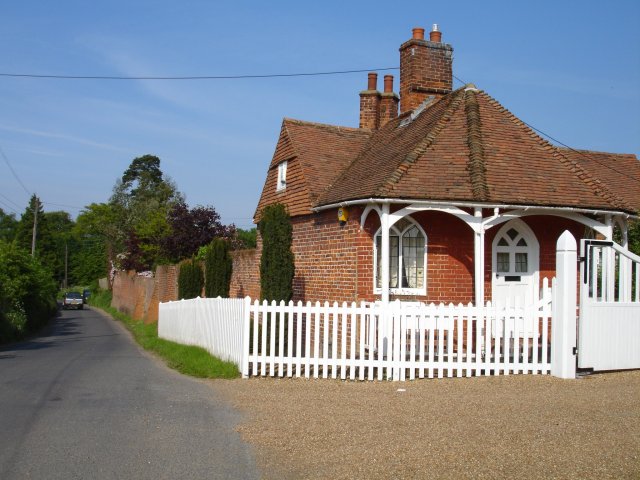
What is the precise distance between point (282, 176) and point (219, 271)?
4.33 metres

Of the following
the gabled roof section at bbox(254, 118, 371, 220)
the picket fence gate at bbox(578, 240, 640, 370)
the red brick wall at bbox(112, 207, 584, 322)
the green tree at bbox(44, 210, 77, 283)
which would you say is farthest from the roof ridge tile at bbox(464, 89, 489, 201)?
the green tree at bbox(44, 210, 77, 283)

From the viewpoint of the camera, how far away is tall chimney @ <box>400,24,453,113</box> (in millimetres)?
18109

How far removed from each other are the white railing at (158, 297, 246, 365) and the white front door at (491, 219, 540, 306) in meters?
5.75

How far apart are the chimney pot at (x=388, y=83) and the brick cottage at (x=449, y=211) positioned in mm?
3219

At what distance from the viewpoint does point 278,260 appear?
14.4 meters

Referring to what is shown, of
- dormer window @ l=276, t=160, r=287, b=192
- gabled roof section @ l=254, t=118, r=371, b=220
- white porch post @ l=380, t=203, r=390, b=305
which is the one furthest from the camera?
dormer window @ l=276, t=160, r=287, b=192

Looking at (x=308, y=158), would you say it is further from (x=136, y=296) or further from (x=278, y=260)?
(x=136, y=296)

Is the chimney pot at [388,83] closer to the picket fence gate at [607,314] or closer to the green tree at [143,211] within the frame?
the picket fence gate at [607,314]

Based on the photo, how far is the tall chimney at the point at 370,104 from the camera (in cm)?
2106

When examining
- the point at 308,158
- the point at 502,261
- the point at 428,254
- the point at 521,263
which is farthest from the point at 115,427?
the point at 308,158

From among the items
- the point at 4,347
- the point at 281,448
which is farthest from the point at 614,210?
the point at 4,347

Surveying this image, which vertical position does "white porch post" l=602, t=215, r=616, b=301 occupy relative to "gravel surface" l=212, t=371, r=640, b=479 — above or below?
above

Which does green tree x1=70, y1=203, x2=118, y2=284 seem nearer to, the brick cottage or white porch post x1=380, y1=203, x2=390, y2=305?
the brick cottage

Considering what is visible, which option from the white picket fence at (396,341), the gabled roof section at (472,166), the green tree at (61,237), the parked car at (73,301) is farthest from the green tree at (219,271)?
the green tree at (61,237)
